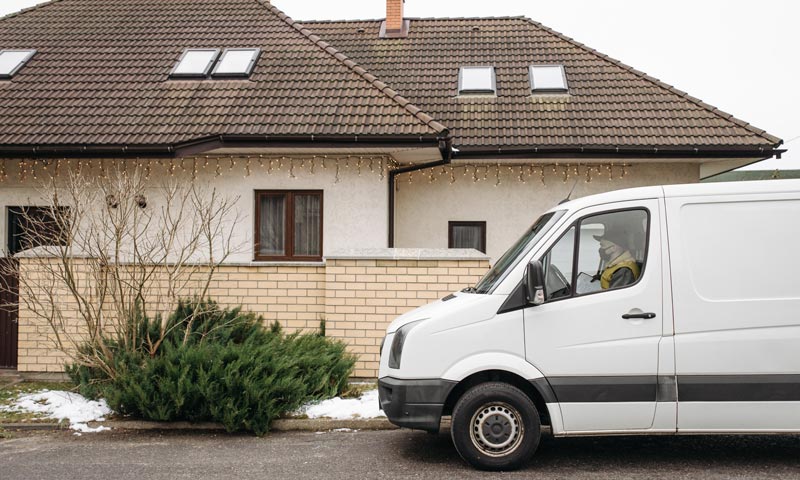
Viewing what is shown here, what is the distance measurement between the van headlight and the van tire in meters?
0.67

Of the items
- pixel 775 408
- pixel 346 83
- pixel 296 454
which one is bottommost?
pixel 296 454

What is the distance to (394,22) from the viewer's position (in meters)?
17.0

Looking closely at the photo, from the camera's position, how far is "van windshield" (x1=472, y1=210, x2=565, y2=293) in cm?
621

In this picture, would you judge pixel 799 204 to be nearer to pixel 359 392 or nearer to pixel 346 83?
pixel 359 392

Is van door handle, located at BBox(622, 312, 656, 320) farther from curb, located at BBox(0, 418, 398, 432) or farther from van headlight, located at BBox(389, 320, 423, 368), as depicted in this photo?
curb, located at BBox(0, 418, 398, 432)

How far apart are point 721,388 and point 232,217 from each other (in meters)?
7.89

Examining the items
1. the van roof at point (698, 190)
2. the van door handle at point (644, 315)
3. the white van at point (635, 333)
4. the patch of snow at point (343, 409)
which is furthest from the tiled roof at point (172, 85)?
the van door handle at point (644, 315)

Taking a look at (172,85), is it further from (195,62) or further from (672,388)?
(672,388)

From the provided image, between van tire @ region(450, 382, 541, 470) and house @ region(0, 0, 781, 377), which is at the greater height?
house @ region(0, 0, 781, 377)

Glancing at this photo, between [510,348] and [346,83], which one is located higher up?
[346,83]

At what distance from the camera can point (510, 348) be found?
5973 mm

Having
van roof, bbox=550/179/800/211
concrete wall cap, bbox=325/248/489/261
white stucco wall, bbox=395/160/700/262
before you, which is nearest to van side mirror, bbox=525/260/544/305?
van roof, bbox=550/179/800/211

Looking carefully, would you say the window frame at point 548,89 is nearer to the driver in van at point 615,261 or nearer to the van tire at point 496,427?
the driver in van at point 615,261

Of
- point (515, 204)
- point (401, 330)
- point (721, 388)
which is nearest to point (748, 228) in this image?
point (721, 388)
